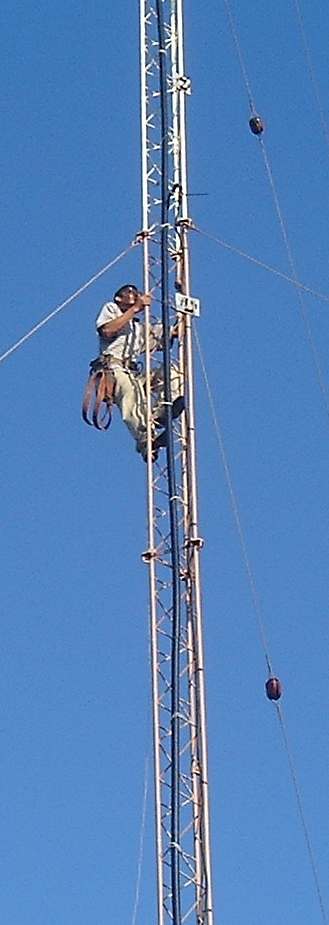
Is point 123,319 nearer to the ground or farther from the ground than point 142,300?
nearer to the ground

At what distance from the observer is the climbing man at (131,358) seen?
904 inches

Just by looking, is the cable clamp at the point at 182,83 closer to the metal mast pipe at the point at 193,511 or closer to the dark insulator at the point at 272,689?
the metal mast pipe at the point at 193,511

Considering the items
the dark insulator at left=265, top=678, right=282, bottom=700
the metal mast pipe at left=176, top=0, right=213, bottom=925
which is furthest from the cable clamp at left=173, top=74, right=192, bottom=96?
the dark insulator at left=265, top=678, right=282, bottom=700

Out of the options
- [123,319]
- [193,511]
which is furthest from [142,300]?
[193,511]

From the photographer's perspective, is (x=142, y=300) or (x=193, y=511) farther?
(x=142, y=300)

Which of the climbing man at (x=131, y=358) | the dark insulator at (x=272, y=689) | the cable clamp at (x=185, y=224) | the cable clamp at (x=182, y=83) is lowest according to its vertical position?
the dark insulator at (x=272, y=689)

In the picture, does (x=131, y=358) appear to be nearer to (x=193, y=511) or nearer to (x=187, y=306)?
(x=187, y=306)

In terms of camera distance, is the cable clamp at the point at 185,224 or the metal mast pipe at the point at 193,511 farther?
the cable clamp at the point at 185,224

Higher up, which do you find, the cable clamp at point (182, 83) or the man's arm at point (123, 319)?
the cable clamp at point (182, 83)

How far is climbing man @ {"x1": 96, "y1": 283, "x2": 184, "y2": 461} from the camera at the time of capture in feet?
75.4

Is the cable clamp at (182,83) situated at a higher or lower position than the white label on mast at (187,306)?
higher

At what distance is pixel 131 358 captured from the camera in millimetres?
23312

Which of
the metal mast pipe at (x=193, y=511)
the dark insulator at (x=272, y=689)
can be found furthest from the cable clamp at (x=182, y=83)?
the dark insulator at (x=272, y=689)

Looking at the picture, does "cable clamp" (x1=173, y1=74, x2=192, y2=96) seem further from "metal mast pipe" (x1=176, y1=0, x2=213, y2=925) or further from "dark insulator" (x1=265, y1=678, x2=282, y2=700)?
"dark insulator" (x1=265, y1=678, x2=282, y2=700)
